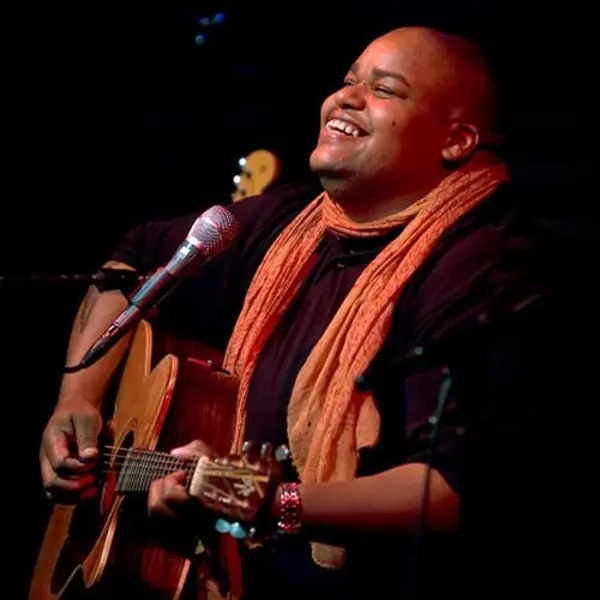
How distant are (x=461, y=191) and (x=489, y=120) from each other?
0.84 ft

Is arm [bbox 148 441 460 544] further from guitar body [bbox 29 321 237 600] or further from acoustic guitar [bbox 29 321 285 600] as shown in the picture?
guitar body [bbox 29 321 237 600]

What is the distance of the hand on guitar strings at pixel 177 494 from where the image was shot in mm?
1950

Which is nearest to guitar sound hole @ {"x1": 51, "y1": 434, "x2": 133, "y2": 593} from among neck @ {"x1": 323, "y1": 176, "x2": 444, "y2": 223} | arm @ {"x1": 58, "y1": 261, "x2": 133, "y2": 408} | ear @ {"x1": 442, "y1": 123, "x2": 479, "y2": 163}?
arm @ {"x1": 58, "y1": 261, "x2": 133, "y2": 408}

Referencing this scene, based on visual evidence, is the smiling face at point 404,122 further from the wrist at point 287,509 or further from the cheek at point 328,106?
the wrist at point 287,509

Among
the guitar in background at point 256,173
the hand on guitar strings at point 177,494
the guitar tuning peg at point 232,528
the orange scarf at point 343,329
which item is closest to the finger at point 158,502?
the hand on guitar strings at point 177,494

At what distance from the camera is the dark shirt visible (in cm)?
181

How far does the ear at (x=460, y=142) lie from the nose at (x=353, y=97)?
24cm

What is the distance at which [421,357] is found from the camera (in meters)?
1.66

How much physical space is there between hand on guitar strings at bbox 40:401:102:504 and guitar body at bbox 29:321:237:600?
54 millimetres

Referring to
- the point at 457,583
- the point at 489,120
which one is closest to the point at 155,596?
the point at 457,583

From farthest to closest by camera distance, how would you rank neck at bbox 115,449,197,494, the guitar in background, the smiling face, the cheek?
the guitar in background
the cheek
the smiling face
neck at bbox 115,449,197,494

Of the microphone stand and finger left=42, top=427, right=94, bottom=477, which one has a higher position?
the microphone stand

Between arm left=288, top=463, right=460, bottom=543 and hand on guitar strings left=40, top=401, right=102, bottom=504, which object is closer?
arm left=288, top=463, right=460, bottom=543

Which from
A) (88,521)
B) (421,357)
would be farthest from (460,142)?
(88,521)
